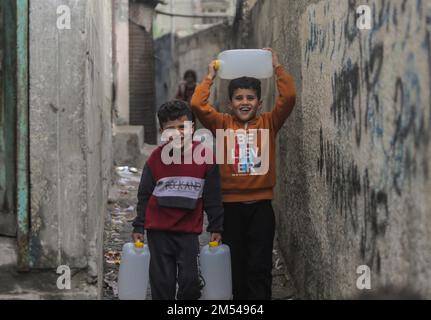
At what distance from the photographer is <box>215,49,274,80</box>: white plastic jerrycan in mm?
4270

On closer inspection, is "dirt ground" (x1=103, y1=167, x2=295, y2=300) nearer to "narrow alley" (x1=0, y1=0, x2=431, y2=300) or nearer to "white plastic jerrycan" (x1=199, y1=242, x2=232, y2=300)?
"narrow alley" (x1=0, y1=0, x2=431, y2=300)

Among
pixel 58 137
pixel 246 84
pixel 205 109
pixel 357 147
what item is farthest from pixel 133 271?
pixel 357 147

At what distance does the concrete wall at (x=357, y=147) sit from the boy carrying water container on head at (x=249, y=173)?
29 centimetres

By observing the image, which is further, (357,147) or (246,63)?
(246,63)

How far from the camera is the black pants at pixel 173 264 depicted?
3578 millimetres

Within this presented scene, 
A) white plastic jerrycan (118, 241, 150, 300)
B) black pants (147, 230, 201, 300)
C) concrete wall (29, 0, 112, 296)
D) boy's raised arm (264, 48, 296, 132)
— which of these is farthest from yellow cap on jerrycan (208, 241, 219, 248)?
boy's raised arm (264, 48, 296, 132)

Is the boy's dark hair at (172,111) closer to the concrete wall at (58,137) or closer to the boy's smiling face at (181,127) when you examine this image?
the boy's smiling face at (181,127)

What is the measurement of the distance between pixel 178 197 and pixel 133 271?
1.78 ft

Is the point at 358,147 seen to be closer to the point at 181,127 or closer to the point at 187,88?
the point at 181,127

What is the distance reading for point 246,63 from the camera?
14.1 ft

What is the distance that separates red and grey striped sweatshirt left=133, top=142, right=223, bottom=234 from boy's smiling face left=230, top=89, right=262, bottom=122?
1.32ft

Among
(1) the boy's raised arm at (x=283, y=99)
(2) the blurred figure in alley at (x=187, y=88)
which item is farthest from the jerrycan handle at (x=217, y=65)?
(2) the blurred figure in alley at (x=187, y=88)
